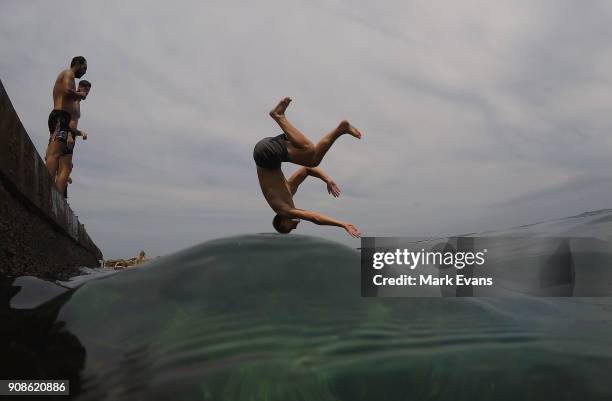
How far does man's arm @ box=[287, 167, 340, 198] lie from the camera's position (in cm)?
602

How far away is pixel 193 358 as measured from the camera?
2.88 metres

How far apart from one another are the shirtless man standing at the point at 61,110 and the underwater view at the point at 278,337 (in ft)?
13.9

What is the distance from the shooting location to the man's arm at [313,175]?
6023 mm

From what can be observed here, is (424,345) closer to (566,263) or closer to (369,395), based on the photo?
(369,395)

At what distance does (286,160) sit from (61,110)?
4.21m

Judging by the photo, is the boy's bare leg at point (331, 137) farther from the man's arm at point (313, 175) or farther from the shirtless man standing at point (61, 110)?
the shirtless man standing at point (61, 110)

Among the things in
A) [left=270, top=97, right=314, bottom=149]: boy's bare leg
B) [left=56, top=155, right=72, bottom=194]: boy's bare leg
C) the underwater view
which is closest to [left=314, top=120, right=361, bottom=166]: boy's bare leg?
Answer: [left=270, top=97, right=314, bottom=149]: boy's bare leg

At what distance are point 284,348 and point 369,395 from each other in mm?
727

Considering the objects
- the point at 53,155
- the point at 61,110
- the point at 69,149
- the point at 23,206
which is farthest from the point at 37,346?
the point at 69,149

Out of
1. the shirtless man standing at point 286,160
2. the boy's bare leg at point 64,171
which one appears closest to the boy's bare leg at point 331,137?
the shirtless man standing at point 286,160

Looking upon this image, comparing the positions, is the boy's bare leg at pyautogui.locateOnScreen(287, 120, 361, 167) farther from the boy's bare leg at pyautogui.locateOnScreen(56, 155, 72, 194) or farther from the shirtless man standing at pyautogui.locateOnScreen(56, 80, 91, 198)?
the boy's bare leg at pyautogui.locateOnScreen(56, 155, 72, 194)

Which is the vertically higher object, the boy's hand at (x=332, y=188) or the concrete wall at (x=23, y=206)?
the boy's hand at (x=332, y=188)

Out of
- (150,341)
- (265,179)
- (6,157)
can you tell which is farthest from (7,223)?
(265,179)

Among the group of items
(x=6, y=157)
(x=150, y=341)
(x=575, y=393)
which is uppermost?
(x=6, y=157)
